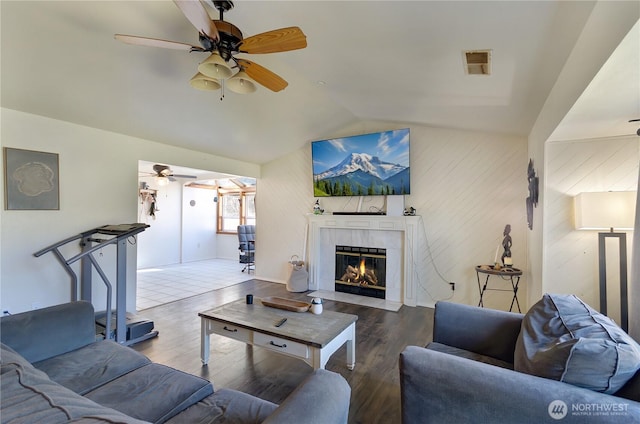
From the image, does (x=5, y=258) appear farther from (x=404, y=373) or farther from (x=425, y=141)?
(x=425, y=141)

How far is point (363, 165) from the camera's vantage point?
4.91m

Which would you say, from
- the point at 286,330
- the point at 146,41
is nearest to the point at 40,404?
the point at 286,330

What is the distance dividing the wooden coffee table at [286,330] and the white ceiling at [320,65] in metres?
2.30

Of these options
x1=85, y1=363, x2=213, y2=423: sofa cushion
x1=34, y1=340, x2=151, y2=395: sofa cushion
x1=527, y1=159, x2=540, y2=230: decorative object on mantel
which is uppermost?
x1=527, y1=159, x2=540, y2=230: decorative object on mantel

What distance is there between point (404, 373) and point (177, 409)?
1162mm

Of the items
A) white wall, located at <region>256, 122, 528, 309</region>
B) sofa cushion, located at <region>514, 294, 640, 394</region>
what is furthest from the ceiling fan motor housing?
white wall, located at <region>256, 122, 528, 309</region>

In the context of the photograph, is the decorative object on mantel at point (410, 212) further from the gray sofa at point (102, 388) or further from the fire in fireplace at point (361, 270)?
the gray sofa at point (102, 388)

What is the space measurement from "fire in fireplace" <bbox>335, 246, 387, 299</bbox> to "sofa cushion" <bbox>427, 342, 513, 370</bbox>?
9.07 feet

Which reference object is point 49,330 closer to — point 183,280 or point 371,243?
point 371,243

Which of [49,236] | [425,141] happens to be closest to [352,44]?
[425,141]

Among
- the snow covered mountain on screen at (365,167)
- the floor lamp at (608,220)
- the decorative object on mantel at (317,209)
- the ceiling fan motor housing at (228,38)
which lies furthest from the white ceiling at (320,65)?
the decorative object on mantel at (317,209)

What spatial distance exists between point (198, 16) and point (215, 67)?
460mm

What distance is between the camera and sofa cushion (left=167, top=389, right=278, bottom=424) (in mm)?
1364

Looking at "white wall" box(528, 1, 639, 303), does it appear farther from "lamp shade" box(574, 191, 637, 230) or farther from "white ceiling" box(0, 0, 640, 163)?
"lamp shade" box(574, 191, 637, 230)
